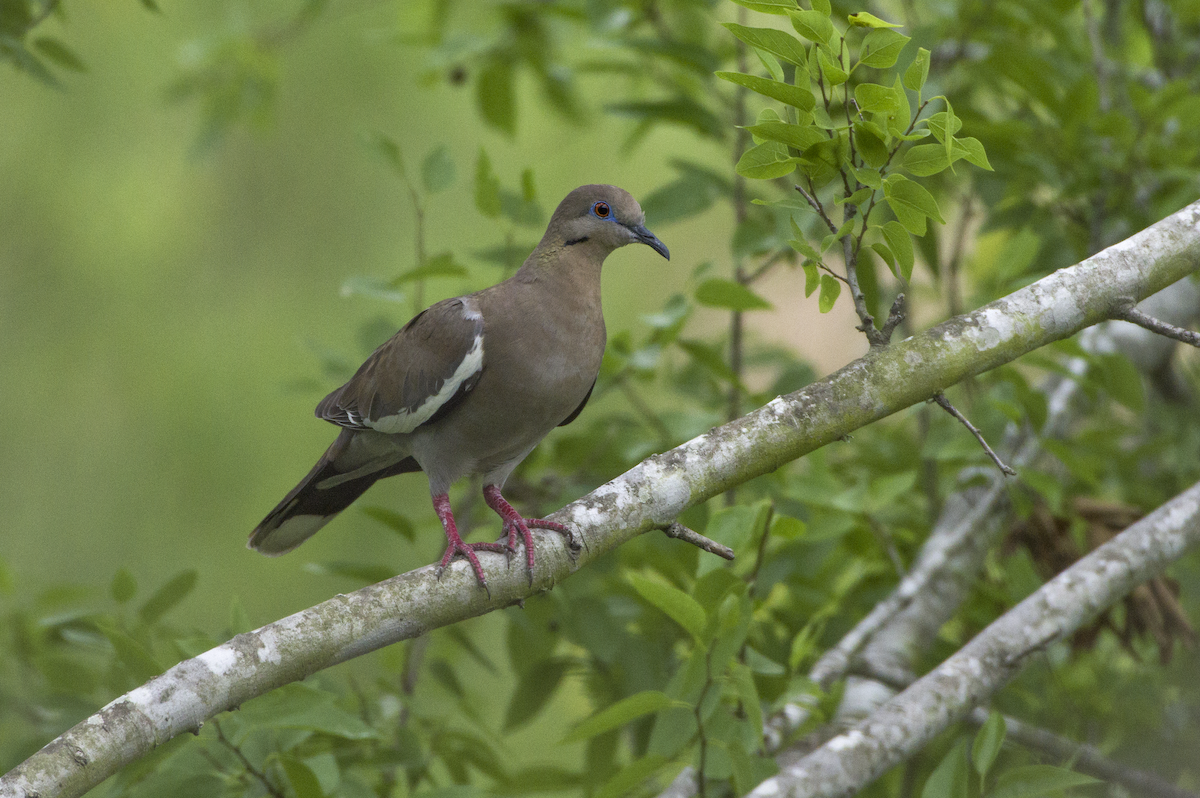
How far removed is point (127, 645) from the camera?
7.14ft

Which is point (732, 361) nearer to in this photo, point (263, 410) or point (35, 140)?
point (263, 410)

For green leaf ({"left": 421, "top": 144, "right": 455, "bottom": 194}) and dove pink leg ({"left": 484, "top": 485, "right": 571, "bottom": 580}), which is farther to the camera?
green leaf ({"left": 421, "top": 144, "right": 455, "bottom": 194})

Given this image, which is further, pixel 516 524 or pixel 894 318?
pixel 516 524

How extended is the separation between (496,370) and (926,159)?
4.56 feet

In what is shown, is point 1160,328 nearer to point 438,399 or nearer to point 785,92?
point 785,92

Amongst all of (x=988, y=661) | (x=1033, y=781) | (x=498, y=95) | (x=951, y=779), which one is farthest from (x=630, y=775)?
(x=498, y=95)

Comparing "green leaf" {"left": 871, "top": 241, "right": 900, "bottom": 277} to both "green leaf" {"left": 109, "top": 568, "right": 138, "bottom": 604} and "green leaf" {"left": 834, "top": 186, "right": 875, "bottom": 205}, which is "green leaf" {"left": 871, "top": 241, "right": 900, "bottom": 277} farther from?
"green leaf" {"left": 109, "top": 568, "right": 138, "bottom": 604}

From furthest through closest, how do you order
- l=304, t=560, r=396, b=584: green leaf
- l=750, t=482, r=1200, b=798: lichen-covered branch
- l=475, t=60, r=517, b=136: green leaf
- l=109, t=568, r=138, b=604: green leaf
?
l=475, t=60, r=517, b=136: green leaf, l=304, t=560, r=396, b=584: green leaf, l=109, t=568, r=138, b=604: green leaf, l=750, t=482, r=1200, b=798: lichen-covered branch

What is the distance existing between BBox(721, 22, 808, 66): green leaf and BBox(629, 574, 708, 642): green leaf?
3.47 ft

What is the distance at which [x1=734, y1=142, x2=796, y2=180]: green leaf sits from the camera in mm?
1975

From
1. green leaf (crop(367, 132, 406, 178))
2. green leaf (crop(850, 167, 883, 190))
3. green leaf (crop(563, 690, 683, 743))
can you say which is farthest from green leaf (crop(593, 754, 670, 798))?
green leaf (crop(367, 132, 406, 178))

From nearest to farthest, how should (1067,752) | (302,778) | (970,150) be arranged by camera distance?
(970,150) → (302,778) → (1067,752)

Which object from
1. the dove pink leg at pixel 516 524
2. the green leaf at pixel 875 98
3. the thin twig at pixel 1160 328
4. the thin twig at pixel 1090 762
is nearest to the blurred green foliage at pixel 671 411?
the green leaf at pixel 875 98

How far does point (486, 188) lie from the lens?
3215 mm
